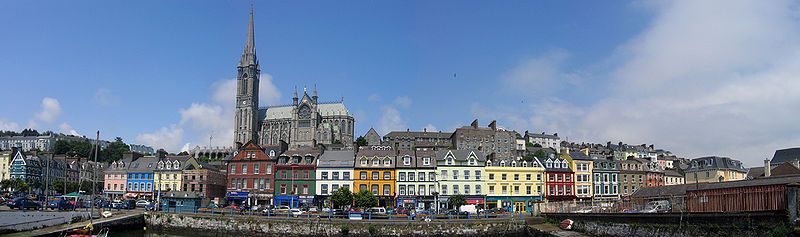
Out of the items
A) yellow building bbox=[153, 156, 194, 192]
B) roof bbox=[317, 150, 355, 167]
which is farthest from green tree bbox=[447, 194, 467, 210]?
yellow building bbox=[153, 156, 194, 192]

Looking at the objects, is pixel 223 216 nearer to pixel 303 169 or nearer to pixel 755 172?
pixel 303 169

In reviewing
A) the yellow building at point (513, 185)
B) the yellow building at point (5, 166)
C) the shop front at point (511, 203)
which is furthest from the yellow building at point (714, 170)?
the yellow building at point (5, 166)

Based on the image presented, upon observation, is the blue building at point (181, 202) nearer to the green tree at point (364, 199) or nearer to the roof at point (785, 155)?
the green tree at point (364, 199)

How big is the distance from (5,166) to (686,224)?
398 feet

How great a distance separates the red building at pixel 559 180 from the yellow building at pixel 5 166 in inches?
3828

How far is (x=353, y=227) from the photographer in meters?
46.7

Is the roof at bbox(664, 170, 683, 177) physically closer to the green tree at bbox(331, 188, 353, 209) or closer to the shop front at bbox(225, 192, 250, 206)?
the green tree at bbox(331, 188, 353, 209)

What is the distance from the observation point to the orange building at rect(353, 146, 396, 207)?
74.8 metres

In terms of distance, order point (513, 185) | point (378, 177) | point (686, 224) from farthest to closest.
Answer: point (513, 185) → point (378, 177) → point (686, 224)

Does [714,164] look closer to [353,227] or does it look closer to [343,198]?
[343,198]

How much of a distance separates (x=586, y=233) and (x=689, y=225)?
10456 millimetres

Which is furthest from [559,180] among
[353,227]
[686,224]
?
[686,224]

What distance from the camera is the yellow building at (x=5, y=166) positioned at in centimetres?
11264

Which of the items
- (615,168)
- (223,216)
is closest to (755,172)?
(615,168)
